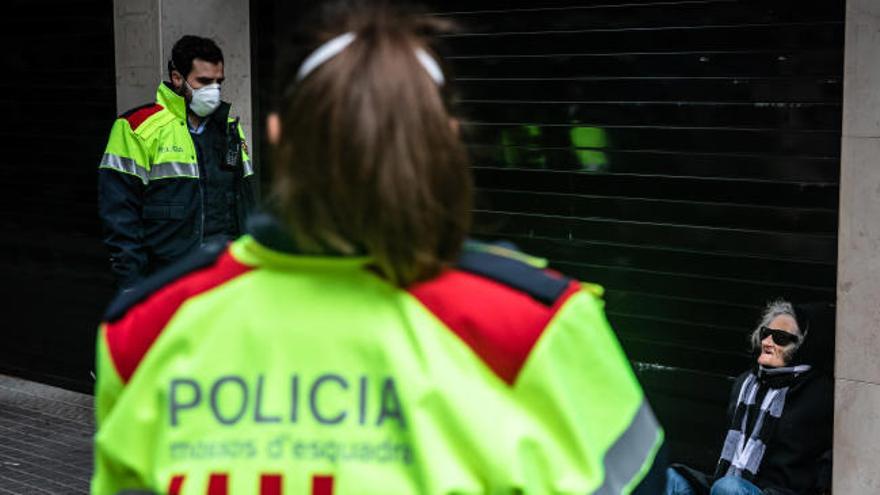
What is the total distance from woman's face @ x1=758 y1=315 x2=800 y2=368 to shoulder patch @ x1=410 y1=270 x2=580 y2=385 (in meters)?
3.83

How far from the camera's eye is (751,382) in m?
5.37

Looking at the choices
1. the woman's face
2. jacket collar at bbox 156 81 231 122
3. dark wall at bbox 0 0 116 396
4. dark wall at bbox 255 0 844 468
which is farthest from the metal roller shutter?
dark wall at bbox 0 0 116 396

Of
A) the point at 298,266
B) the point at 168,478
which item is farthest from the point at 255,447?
the point at 298,266

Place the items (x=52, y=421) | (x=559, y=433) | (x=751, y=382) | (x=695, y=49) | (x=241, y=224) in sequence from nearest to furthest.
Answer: (x=559, y=433) < (x=751, y=382) < (x=695, y=49) < (x=241, y=224) < (x=52, y=421)

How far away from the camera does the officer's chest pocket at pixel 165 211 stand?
237 inches

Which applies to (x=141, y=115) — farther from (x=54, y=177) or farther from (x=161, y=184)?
(x=54, y=177)

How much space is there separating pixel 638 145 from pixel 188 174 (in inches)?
79.1

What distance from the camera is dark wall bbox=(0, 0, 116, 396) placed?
8.09m

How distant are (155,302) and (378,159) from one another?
41cm

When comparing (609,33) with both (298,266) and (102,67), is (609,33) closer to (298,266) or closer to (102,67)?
(102,67)

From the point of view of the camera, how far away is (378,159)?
62.4 inches

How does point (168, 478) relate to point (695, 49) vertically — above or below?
below

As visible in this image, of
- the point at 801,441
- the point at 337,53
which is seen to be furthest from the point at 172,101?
the point at 337,53

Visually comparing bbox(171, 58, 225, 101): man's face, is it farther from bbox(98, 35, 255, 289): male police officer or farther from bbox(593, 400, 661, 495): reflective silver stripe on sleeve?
bbox(593, 400, 661, 495): reflective silver stripe on sleeve
